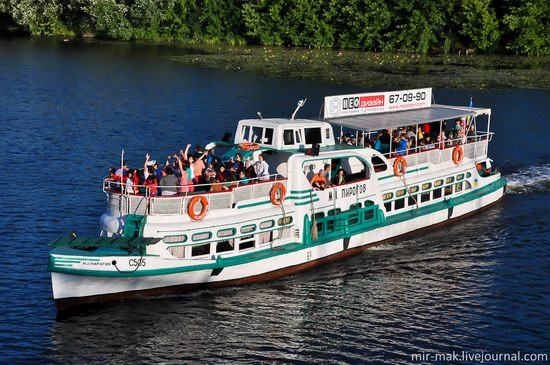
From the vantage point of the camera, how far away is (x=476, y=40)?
12250 cm

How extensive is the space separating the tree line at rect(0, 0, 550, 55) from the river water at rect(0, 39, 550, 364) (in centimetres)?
4701

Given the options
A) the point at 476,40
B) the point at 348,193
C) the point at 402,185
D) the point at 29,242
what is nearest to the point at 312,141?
the point at 348,193

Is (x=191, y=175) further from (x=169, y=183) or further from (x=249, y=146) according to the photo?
(x=249, y=146)

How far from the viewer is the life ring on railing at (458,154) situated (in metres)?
52.4

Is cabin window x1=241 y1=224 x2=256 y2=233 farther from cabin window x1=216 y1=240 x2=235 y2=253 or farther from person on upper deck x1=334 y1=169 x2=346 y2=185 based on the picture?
person on upper deck x1=334 y1=169 x2=346 y2=185

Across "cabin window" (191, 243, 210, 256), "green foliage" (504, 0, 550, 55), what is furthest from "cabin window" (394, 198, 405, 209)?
"green foliage" (504, 0, 550, 55)


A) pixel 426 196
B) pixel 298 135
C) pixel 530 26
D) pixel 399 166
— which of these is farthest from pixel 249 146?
pixel 530 26

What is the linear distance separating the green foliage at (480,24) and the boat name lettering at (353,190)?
80862 millimetres

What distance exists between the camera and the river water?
3609 centimetres

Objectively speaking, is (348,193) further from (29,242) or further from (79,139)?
(79,139)

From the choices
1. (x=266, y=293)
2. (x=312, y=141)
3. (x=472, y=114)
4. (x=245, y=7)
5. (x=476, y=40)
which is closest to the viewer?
(x=266, y=293)

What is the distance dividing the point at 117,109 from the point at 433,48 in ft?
190

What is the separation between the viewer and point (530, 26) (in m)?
119

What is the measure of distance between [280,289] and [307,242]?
10.1ft
